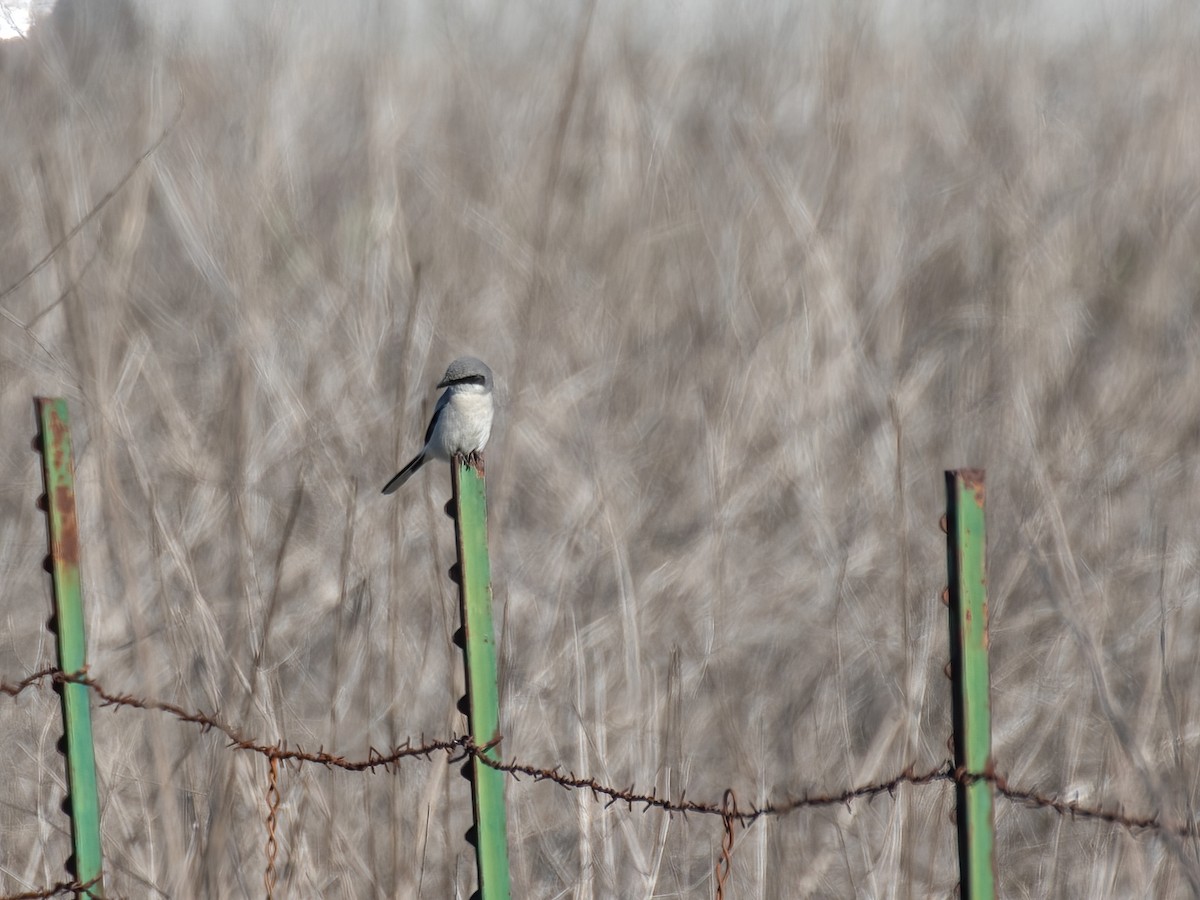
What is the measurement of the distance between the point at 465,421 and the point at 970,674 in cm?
152

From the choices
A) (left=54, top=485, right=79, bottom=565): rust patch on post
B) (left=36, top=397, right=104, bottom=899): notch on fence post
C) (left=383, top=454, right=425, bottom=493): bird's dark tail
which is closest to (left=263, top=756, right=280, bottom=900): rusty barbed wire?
(left=36, top=397, right=104, bottom=899): notch on fence post

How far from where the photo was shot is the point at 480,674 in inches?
54.4

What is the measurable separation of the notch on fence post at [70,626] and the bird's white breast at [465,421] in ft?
3.00

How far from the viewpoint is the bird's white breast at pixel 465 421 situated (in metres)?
2.59

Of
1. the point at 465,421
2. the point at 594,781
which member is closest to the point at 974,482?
the point at 594,781

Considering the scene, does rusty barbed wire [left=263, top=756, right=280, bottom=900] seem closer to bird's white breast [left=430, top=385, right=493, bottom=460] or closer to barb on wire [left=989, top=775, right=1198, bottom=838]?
bird's white breast [left=430, top=385, right=493, bottom=460]

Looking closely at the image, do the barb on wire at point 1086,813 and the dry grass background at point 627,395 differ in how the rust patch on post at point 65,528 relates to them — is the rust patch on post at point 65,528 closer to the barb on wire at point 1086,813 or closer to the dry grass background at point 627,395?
the dry grass background at point 627,395

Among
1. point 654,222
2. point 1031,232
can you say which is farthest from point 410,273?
point 1031,232

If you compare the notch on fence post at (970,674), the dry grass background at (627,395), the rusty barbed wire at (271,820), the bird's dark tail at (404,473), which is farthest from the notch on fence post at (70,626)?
the notch on fence post at (970,674)

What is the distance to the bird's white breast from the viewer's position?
259cm

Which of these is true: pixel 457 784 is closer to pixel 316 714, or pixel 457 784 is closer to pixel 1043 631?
pixel 316 714

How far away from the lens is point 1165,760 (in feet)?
8.72

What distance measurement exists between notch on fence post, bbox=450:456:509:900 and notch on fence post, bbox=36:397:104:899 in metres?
0.66

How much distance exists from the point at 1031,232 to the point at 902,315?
50 cm
